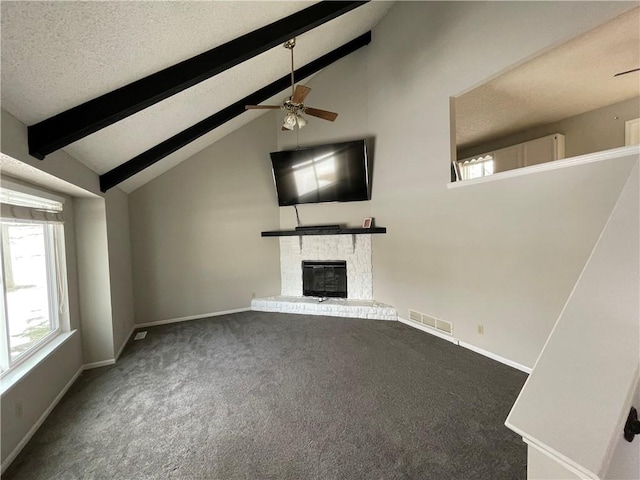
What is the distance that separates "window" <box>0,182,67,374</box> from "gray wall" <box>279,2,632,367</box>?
346cm

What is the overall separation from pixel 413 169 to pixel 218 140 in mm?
3230

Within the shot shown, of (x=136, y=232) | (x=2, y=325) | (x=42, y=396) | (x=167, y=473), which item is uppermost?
(x=136, y=232)

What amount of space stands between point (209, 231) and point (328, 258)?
2.12 meters

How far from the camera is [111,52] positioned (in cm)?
151

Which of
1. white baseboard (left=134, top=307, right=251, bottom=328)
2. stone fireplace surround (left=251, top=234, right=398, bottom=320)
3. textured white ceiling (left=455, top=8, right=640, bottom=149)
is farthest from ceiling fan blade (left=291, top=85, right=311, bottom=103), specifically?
white baseboard (left=134, top=307, right=251, bottom=328)

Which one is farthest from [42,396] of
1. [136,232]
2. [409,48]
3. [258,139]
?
[409,48]

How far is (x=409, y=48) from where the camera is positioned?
12.3 feet

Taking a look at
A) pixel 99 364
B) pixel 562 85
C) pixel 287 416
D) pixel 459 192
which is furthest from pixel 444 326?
pixel 99 364

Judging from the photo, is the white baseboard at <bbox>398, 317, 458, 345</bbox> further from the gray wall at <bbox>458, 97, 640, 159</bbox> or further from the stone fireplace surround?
the gray wall at <bbox>458, 97, 640, 159</bbox>

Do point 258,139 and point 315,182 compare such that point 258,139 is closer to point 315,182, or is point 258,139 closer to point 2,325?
point 315,182

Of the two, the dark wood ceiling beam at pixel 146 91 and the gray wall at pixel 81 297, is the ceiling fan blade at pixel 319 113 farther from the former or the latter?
the gray wall at pixel 81 297

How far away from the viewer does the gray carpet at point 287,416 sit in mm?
1656

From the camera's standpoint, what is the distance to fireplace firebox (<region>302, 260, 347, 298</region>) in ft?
15.7

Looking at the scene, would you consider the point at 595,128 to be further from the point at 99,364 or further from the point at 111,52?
the point at 99,364
